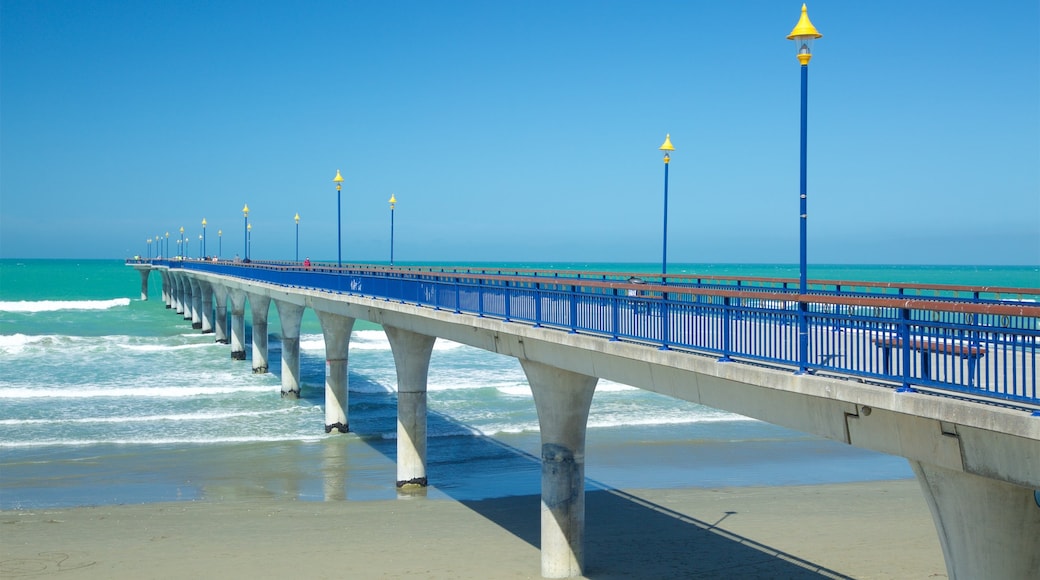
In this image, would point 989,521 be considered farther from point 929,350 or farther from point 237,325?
point 237,325

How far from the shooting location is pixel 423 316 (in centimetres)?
1894

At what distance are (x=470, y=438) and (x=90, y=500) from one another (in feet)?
35.1

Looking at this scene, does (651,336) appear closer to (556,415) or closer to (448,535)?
(556,415)

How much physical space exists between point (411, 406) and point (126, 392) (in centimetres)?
1950

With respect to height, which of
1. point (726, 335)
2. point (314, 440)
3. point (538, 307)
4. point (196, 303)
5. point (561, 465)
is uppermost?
point (538, 307)

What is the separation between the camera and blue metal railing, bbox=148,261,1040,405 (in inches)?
296

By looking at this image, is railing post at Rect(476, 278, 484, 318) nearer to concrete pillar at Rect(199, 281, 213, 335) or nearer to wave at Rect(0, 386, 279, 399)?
wave at Rect(0, 386, 279, 399)

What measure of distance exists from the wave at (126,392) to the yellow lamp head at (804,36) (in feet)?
97.3

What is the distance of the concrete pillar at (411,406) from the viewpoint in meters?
21.1

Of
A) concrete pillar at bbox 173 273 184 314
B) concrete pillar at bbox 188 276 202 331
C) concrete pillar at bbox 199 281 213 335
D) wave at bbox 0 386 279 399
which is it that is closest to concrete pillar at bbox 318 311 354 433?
wave at bbox 0 386 279 399

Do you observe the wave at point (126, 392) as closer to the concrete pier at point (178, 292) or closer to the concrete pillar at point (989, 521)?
the concrete pillar at point (989, 521)

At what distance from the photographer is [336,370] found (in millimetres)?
28203

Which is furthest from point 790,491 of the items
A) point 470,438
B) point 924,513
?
point 470,438

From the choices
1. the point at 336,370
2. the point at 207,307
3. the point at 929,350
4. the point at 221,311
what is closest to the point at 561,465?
the point at 929,350
